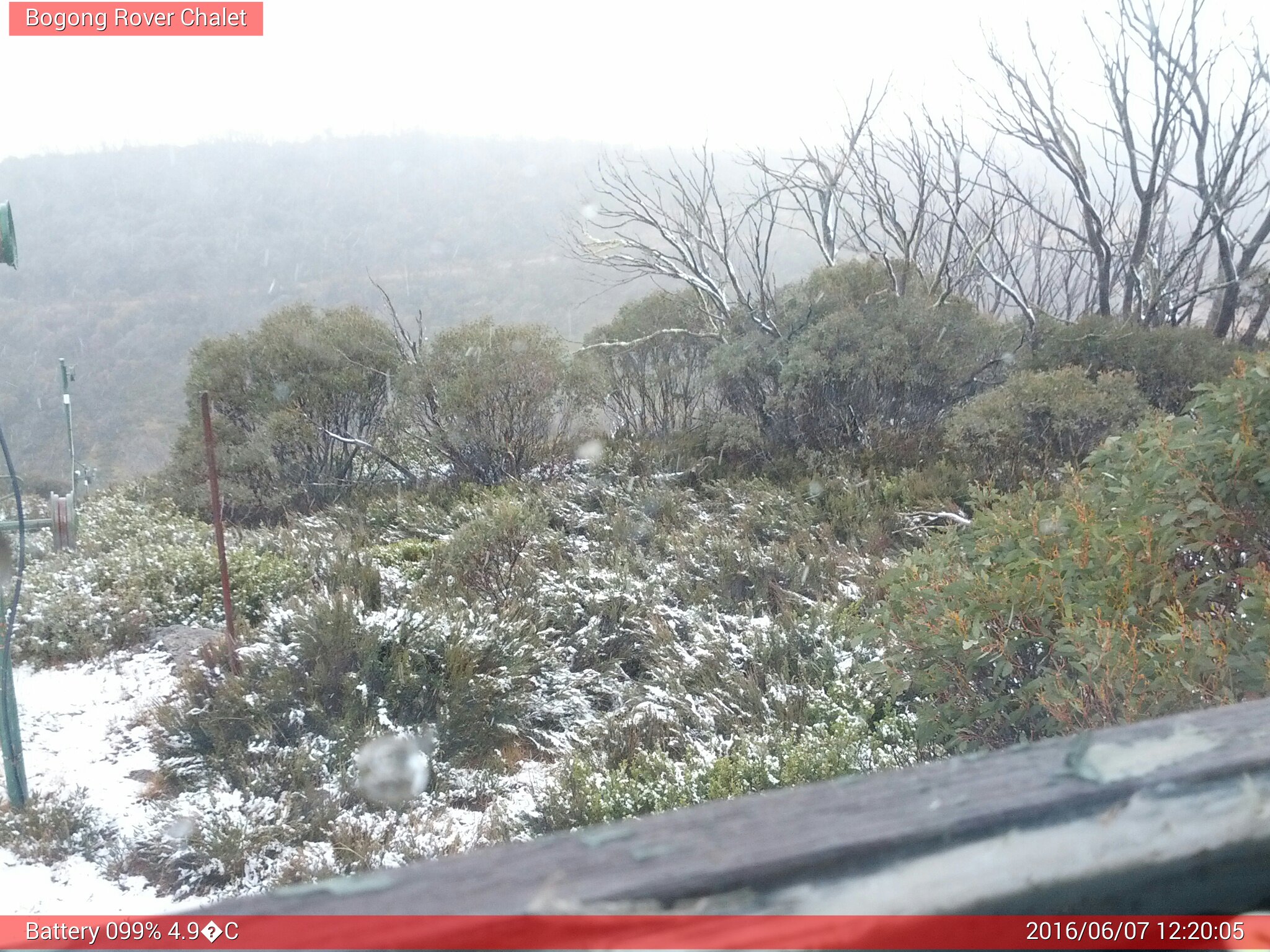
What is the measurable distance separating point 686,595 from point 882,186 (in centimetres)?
728

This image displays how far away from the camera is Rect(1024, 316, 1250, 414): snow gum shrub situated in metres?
9.05

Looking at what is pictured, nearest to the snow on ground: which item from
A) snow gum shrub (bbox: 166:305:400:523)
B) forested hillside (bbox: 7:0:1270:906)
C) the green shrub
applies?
forested hillside (bbox: 7:0:1270:906)

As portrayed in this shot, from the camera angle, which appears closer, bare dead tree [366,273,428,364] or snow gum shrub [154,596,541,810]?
snow gum shrub [154,596,541,810]

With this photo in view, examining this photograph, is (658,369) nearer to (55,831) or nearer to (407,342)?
(407,342)

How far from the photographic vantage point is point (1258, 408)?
2.32m

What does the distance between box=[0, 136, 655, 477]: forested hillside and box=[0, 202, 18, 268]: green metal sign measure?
10.1 metres

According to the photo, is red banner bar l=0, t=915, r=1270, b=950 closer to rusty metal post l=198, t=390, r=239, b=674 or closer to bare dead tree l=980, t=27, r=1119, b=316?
rusty metal post l=198, t=390, r=239, b=674

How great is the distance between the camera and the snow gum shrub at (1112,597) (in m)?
2.28

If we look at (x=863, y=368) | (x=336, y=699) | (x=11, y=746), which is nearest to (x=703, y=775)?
(x=336, y=699)

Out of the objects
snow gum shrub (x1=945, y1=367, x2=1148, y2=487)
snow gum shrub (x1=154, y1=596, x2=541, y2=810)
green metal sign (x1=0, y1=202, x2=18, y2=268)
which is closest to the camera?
green metal sign (x1=0, y1=202, x2=18, y2=268)

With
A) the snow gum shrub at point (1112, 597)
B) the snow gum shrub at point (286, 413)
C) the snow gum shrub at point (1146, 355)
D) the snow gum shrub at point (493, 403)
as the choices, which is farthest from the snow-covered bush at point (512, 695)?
the snow gum shrub at point (1146, 355)

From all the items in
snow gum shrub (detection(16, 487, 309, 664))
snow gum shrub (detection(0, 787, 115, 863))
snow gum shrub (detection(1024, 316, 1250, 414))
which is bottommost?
snow gum shrub (detection(0, 787, 115, 863))

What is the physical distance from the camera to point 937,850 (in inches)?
23.9

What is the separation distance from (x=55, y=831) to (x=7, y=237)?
7.57ft
